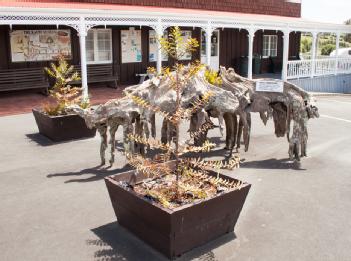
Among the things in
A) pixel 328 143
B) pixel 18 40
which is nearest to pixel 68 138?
pixel 328 143

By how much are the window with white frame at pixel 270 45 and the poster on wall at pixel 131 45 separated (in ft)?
30.4

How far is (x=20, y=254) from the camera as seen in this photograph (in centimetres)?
500

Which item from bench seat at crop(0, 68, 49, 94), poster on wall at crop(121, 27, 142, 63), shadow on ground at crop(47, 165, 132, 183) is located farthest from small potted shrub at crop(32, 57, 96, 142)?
poster on wall at crop(121, 27, 142, 63)

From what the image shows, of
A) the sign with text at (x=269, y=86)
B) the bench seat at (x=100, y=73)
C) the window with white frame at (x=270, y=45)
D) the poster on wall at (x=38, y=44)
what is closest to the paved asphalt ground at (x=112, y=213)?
the sign with text at (x=269, y=86)

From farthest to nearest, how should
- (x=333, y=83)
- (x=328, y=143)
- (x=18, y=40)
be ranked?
(x=333, y=83), (x=18, y=40), (x=328, y=143)

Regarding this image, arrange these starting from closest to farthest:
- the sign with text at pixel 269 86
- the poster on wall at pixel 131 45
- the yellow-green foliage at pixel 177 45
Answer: the yellow-green foliage at pixel 177 45 < the sign with text at pixel 269 86 < the poster on wall at pixel 131 45

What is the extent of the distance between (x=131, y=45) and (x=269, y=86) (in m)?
12.3

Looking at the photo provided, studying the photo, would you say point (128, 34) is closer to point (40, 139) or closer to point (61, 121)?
point (40, 139)

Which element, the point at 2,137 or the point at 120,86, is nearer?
the point at 2,137

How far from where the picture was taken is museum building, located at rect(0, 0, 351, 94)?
1482cm

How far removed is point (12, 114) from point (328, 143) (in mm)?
9477

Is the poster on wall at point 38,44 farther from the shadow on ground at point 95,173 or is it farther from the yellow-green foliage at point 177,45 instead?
the yellow-green foliage at point 177,45

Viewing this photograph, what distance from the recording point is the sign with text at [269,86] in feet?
28.3

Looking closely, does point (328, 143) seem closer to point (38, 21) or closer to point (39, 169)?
point (39, 169)
